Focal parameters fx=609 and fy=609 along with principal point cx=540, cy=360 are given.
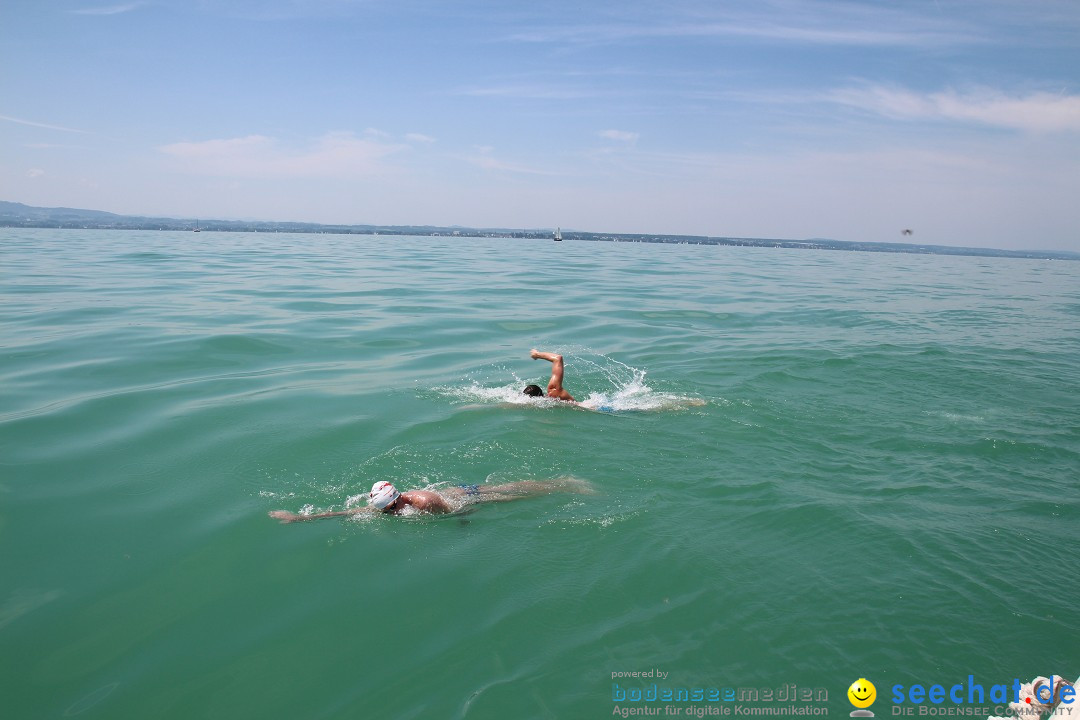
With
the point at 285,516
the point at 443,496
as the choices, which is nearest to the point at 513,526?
the point at 443,496

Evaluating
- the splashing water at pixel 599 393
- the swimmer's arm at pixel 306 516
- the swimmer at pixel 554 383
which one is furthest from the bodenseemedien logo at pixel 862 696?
the swimmer at pixel 554 383

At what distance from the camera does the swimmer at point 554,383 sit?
439 inches

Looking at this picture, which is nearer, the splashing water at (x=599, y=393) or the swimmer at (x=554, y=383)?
the swimmer at (x=554, y=383)

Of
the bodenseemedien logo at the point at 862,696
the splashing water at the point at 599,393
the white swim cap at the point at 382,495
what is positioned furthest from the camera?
the splashing water at the point at 599,393

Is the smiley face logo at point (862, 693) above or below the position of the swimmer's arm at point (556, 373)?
below

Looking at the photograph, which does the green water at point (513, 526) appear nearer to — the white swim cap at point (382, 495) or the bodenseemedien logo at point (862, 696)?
the bodenseemedien logo at point (862, 696)

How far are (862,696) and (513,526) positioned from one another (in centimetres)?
388

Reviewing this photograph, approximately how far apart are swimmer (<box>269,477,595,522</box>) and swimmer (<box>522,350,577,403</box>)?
3060 millimetres

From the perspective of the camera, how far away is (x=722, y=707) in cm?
475

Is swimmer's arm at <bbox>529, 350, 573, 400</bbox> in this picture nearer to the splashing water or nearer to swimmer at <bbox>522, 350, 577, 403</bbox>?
swimmer at <bbox>522, 350, 577, 403</bbox>

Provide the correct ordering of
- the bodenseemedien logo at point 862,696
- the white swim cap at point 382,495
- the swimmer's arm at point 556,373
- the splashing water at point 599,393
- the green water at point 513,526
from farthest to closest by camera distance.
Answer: the splashing water at point 599,393
the swimmer's arm at point 556,373
the white swim cap at point 382,495
the green water at point 513,526
the bodenseemedien logo at point 862,696

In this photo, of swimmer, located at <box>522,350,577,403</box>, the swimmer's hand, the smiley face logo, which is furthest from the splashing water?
the smiley face logo

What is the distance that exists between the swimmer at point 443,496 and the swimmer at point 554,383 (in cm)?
306

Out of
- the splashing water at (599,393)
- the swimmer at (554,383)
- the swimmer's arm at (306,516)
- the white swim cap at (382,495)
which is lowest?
the swimmer's arm at (306,516)
